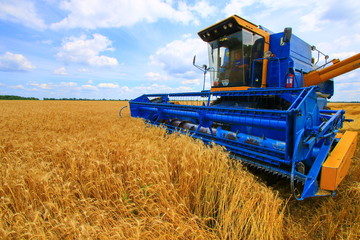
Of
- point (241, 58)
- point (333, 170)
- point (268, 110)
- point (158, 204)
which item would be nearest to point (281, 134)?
point (268, 110)

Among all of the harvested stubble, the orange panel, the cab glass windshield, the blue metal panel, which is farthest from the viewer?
the cab glass windshield

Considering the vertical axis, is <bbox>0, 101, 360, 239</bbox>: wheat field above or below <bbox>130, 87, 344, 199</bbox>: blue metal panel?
below

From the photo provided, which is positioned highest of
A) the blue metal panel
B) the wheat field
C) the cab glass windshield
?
the cab glass windshield

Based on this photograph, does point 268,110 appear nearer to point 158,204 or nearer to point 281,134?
point 281,134

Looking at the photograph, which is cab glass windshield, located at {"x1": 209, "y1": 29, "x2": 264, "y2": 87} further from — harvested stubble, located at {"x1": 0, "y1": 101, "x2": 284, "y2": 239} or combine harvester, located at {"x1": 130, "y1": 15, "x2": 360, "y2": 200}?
harvested stubble, located at {"x1": 0, "y1": 101, "x2": 284, "y2": 239}

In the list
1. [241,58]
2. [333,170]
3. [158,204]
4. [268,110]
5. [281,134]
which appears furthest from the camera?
[241,58]

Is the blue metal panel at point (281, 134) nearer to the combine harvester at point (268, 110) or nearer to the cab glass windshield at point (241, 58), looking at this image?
the combine harvester at point (268, 110)

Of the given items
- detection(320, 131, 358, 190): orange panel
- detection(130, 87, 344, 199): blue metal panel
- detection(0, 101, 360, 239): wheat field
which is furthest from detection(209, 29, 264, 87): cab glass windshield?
detection(0, 101, 360, 239): wheat field

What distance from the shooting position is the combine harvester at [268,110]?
2008mm

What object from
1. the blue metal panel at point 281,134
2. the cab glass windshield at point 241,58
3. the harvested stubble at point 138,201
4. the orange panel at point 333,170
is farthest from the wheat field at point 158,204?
the cab glass windshield at point 241,58

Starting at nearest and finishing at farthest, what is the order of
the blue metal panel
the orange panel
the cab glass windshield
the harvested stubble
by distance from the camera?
the harvested stubble < the orange panel < the blue metal panel < the cab glass windshield

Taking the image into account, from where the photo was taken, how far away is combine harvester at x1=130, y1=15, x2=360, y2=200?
6.59 ft

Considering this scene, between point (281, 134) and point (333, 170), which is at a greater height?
point (281, 134)

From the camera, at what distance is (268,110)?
2.21 metres
